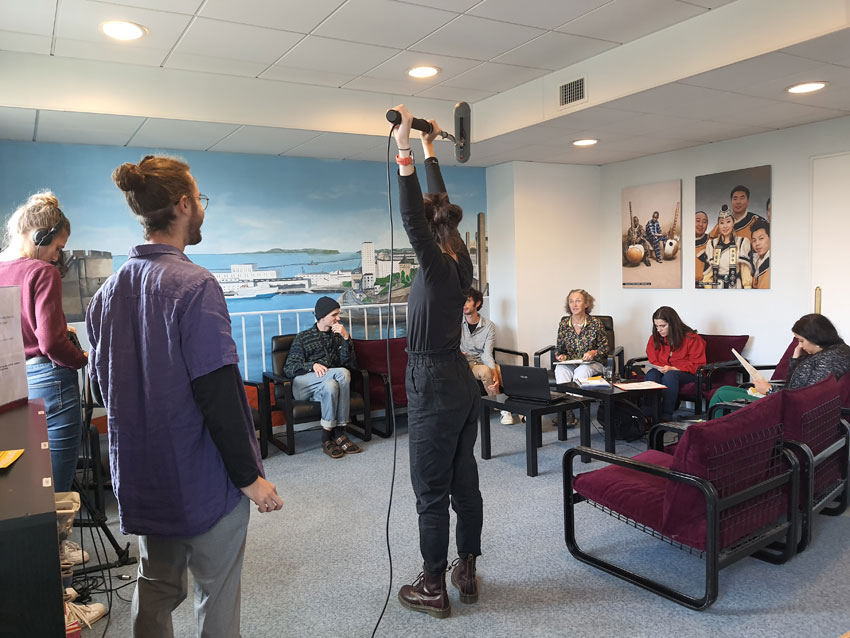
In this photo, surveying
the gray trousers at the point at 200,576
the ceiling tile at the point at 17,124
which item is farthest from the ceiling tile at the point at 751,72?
the ceiling tile at the point at 17,124

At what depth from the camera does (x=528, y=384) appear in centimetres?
428

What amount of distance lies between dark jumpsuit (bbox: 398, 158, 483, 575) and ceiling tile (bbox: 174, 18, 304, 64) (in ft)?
5.65

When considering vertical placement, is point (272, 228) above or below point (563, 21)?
below

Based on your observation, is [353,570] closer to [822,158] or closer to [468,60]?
[468,60]

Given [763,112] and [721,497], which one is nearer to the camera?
[721,497]

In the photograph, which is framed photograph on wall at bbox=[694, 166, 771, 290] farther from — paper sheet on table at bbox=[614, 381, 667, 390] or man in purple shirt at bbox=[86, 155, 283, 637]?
man in purple shirt at bbox=[86, 155, 283, 637]

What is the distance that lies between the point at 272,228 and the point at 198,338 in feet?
13.7

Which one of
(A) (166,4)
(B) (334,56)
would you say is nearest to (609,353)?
(B) (334,56)

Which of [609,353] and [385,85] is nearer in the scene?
[385,85]

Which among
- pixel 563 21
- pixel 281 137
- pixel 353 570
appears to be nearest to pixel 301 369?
pixel 281 137

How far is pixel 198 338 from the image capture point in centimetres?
143

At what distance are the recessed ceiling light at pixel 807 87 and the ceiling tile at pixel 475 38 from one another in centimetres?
156

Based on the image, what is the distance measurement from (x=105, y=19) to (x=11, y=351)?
2040 mm

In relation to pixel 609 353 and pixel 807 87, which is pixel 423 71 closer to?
pixel 807 87
